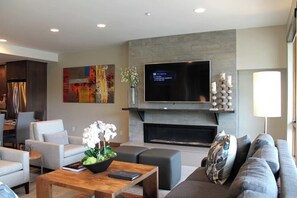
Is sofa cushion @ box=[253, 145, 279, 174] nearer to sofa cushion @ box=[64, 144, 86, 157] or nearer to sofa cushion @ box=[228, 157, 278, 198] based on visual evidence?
sofa cushion @ box=[228, 157, 278, 198]

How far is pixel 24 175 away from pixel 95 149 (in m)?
1.30

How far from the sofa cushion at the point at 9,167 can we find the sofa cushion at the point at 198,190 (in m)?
2.13

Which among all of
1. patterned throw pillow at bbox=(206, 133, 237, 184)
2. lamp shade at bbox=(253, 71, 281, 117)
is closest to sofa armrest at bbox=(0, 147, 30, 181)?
patterned throw pillow at bbox=(206, 133, 237, 184)

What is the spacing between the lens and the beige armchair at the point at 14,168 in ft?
10.1

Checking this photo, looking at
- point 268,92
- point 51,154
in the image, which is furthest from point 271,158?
point 51,154

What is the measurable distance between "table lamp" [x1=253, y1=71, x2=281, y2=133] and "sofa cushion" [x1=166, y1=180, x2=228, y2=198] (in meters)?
1.06

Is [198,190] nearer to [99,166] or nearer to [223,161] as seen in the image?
[223,161]

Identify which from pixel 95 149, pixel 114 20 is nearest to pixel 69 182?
pixel 95 149

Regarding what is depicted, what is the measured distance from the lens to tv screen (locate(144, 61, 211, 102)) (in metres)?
5.14

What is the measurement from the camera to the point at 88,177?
8.30 ft

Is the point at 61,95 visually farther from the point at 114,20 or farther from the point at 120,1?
the point at 120,1

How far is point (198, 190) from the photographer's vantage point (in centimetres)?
225

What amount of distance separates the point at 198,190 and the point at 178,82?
3331 mm

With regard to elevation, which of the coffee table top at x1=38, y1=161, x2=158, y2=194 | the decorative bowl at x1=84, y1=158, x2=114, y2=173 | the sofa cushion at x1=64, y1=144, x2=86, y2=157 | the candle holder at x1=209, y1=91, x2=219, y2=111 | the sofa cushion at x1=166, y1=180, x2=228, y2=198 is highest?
the candle holder at x1=209, y1=91, x2=219, y2=111
